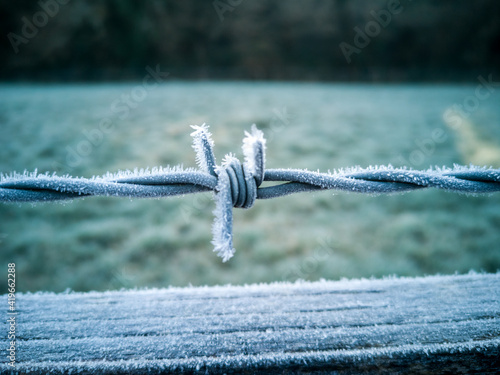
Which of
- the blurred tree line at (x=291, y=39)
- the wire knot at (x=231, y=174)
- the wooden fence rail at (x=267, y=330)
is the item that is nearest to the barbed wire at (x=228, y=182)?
the wire knot at (x=231, y=174)

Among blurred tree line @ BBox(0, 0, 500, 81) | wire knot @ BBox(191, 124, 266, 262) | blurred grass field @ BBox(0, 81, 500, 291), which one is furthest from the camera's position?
blurred tree line @ BBox(0, 0, 500, 81)

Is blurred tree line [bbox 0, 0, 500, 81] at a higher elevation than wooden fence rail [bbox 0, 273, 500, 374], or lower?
lower

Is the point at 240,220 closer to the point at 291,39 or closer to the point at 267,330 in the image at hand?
the point at 267,330

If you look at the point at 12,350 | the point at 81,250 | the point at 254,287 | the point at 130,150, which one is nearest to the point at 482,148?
the point at 130,150

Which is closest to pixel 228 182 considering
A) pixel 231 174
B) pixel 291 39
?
pixel 231 174

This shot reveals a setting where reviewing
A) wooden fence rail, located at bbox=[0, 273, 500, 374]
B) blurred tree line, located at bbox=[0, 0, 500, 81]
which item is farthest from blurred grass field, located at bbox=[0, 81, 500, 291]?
blurred tree line, located at bbox=[0, 0, 500, 81]

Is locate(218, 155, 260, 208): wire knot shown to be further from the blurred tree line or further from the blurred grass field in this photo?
the blurred tree line
